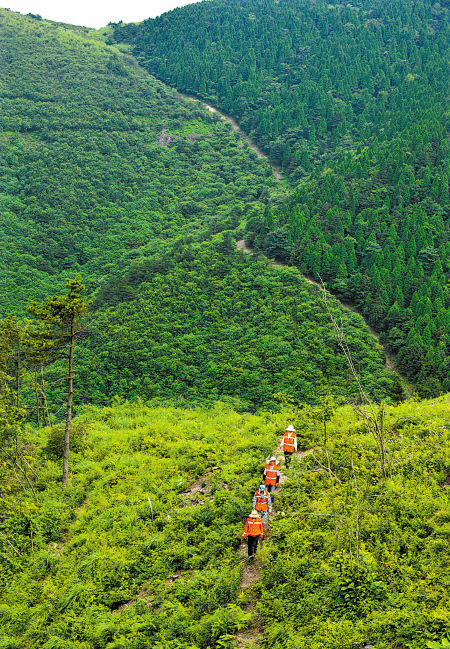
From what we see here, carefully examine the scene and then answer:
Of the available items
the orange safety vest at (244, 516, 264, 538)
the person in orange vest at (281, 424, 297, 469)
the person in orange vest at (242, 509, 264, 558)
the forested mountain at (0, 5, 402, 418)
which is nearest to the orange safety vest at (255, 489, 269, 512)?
the person in orange vest at (242, 509, 264, 558)

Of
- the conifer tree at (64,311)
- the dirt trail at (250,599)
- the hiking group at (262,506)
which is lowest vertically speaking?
the dirt trail at (250,599)

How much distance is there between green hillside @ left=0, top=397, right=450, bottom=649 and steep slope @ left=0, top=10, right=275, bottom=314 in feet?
147

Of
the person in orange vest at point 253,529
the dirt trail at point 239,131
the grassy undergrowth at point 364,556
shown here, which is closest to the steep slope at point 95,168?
the dirt trail at point 239,131

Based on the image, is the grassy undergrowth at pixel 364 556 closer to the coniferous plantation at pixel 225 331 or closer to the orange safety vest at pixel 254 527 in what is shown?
the coniferous plantation at pixel 225 331

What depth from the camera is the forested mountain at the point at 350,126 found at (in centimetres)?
4469

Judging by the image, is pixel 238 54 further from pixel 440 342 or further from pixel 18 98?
pixel 440 342

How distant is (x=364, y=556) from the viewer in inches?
393

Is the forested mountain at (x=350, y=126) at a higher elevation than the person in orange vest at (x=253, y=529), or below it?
higher

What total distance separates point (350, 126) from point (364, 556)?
294ft

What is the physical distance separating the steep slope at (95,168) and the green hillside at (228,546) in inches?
1765

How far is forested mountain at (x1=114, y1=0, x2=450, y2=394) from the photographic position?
4469 cm

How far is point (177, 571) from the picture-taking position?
12.9 metres

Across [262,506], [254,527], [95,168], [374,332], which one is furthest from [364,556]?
[95,168]

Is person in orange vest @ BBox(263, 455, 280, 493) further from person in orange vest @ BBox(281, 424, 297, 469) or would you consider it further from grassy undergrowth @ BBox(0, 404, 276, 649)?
person in orange vest @ BBox(281, 424, 297, 469)
